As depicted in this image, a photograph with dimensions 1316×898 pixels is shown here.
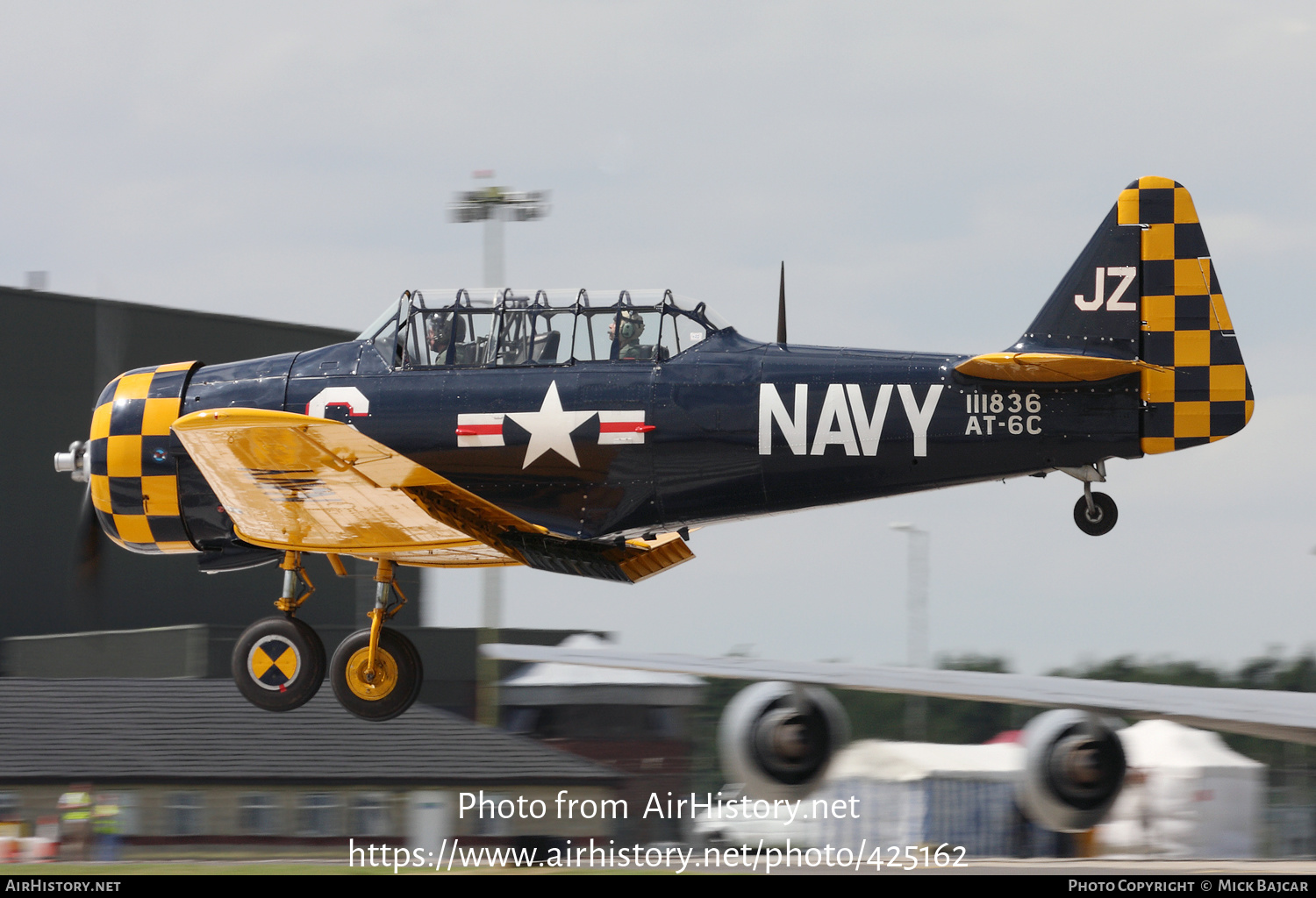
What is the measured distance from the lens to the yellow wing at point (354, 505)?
1105 centimetres

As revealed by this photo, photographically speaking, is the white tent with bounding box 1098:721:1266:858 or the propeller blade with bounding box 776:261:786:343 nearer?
the propeller blade with bounding box 776:261:786:343

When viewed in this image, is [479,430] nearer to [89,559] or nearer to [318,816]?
[89,559]

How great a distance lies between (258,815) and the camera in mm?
22203

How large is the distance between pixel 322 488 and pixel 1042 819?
848 cm

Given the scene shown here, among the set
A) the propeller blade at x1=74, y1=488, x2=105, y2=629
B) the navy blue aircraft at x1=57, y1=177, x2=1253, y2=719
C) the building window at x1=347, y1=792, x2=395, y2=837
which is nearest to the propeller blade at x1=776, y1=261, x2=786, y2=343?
the navy blue aircraft at x1=57, y1=177, x2=1253, y2=719

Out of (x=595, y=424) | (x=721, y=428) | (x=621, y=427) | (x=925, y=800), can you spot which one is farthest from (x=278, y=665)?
(x=925, y=800)

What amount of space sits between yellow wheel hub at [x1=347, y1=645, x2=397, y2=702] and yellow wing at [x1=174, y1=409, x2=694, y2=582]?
0.89m

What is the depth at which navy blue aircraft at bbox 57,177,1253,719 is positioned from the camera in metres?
11.6

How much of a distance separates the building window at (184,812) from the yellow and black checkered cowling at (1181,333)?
15536 mm

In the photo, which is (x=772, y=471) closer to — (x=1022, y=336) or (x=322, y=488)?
(x=1022, y=336)

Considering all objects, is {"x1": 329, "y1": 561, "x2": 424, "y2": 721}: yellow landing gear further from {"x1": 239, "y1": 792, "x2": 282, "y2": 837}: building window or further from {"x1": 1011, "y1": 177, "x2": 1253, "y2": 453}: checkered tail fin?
{"x1": 239, "y1": 792, "x2": 282, "y2": 837}: building window

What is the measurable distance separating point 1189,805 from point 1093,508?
36.5 ft

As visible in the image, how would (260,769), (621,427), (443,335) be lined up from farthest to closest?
1. (260,769)
2. (443,335)
3. (621,427)
